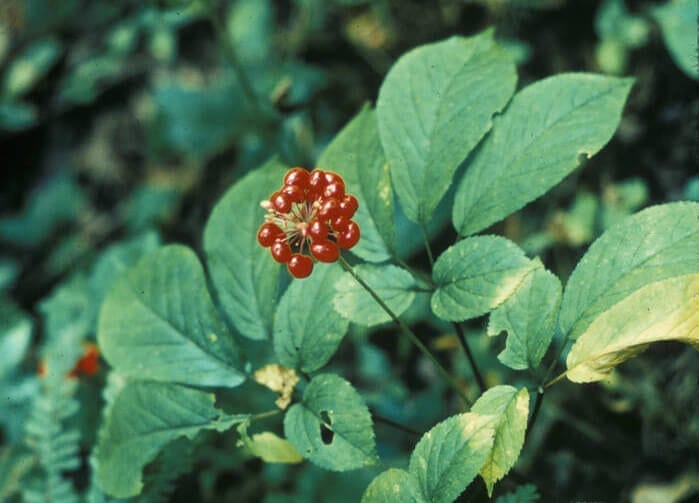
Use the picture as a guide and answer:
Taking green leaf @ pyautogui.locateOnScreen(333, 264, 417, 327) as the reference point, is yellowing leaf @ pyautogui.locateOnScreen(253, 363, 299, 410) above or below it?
below

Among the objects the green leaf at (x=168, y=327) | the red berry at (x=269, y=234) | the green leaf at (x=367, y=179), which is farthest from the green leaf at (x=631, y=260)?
the green leaf at (x=168, y=327)

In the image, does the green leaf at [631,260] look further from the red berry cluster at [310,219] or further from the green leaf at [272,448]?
the green leaf at [272,448]

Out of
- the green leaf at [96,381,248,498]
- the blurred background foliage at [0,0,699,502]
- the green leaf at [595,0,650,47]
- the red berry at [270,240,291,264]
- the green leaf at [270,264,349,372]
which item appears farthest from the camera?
the green leaf at [595,0,650,47]

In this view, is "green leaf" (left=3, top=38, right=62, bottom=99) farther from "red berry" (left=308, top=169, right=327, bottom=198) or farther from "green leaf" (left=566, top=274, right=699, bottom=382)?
"green leaf" (left=566, top=274, right=699, bottom=382)

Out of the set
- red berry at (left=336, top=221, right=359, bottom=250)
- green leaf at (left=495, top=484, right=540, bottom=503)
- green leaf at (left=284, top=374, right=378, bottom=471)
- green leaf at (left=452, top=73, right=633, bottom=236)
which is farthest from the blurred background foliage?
red berry at (left=336, top=221, right=359, bottom=250)

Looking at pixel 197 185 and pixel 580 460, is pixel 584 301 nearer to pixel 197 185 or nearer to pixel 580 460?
pixel 580 460

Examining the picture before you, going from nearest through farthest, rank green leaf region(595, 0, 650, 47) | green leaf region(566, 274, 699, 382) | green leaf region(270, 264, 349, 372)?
green leaf region(566, 274, 699, 382), green leaf region(270, 264, 349, 372), green leaf region(595, 0, 650, 47)

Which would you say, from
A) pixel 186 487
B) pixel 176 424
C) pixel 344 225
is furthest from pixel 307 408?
pixel 186 487
